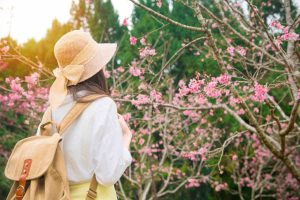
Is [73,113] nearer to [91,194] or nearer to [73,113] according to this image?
[73,113]

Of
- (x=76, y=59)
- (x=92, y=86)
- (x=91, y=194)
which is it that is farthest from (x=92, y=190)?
(x=76, y=59)

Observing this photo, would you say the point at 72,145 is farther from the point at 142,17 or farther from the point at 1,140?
the point at 142,17

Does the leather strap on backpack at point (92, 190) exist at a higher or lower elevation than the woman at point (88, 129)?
lower

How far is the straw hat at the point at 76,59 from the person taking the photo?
58.6 inches

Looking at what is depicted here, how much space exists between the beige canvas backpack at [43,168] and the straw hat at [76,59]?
0.40 feet

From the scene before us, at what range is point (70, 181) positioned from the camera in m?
1.41

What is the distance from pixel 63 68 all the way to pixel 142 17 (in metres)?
10.7

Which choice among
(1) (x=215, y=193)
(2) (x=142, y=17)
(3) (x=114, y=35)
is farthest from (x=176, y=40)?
(1) (x=215, y=193)

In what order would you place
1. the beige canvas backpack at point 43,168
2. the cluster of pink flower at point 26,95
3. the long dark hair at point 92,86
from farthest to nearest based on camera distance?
1. the cluster of pink flower at point 26,95
2. the long dark hair at point 92,86
3. the beige canvas backpack at point 43,168

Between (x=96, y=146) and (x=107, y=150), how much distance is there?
1.7 inches

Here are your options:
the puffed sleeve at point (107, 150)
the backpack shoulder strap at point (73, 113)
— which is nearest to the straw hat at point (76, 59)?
the backpack shoulder strap at point (73, 113)

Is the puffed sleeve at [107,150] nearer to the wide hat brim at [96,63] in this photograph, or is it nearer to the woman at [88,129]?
the woman at [88,129]

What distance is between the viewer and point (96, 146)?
137 cm

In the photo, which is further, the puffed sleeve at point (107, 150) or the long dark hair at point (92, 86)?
the long dark hair at point (92, 86)
